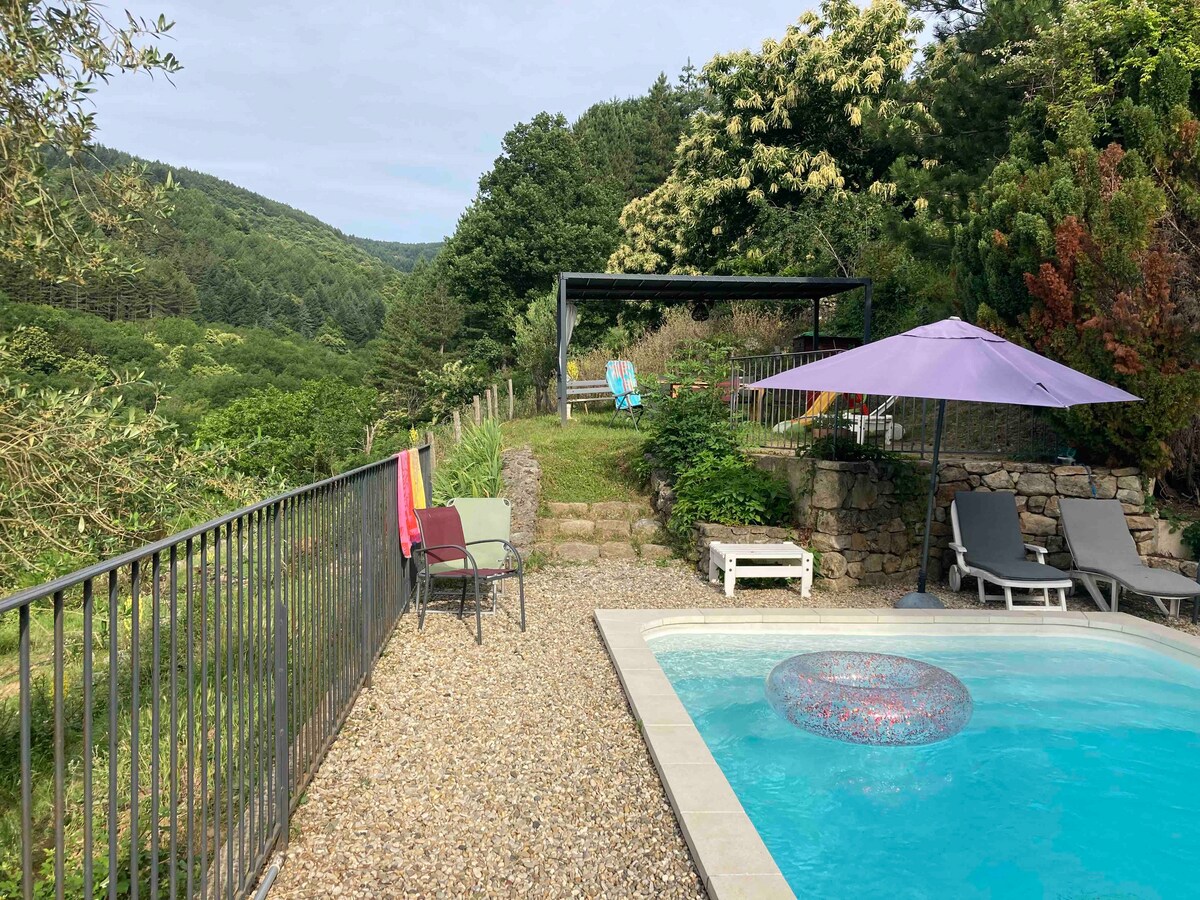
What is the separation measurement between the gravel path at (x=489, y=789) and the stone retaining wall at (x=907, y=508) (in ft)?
11.0

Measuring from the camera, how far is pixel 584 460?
1105cm

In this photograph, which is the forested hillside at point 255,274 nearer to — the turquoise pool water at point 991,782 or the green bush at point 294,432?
the green bush at point 294,432

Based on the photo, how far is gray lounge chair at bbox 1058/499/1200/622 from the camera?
22.6 ft

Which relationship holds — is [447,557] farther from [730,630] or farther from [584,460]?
[584,460]

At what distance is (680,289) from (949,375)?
913 cm

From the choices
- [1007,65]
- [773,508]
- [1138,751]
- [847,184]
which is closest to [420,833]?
[1138,751]

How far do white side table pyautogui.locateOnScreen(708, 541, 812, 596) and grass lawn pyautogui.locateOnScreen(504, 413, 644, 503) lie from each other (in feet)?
8.35

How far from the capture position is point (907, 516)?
812cm

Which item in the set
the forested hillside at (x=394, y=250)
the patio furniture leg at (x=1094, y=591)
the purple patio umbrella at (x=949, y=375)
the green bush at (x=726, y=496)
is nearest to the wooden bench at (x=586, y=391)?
the green bush at (x=726, y=496)

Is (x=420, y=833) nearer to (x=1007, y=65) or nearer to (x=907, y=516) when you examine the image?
(x=907, y=516)

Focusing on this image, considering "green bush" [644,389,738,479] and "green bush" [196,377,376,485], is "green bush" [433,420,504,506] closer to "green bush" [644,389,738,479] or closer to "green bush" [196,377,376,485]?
"green bush" [644,389,738,479]

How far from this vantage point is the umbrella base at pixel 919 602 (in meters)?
6.94

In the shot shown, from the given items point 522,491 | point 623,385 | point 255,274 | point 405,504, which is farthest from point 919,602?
point 255,274

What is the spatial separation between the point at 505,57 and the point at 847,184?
1444 cm
